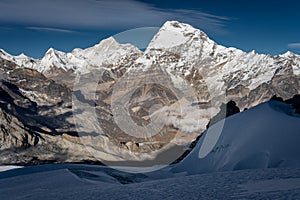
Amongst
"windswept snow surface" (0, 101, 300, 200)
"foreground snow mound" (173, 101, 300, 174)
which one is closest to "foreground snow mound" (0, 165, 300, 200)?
"windswept snow surface" (0, 101, 300, 200)

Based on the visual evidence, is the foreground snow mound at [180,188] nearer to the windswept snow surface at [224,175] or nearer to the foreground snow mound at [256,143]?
the windswept snow surface at [224,175]

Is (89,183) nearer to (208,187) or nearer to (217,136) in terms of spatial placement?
(208,187)

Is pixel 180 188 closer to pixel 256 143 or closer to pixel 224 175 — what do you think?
pixel 224 175

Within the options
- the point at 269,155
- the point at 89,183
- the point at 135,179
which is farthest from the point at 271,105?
the point at 89,183

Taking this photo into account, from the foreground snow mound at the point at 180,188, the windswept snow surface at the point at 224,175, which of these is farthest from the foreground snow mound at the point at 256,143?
the foreground snow mound at the point at 180,188

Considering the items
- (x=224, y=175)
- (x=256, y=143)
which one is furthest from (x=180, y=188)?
(x=256, y=143)

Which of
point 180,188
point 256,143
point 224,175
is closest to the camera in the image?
point 180,188

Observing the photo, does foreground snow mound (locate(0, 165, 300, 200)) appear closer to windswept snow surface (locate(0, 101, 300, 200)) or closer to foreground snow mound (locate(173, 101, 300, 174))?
windswept snow surface (locate(0, 101, 300, 200))
